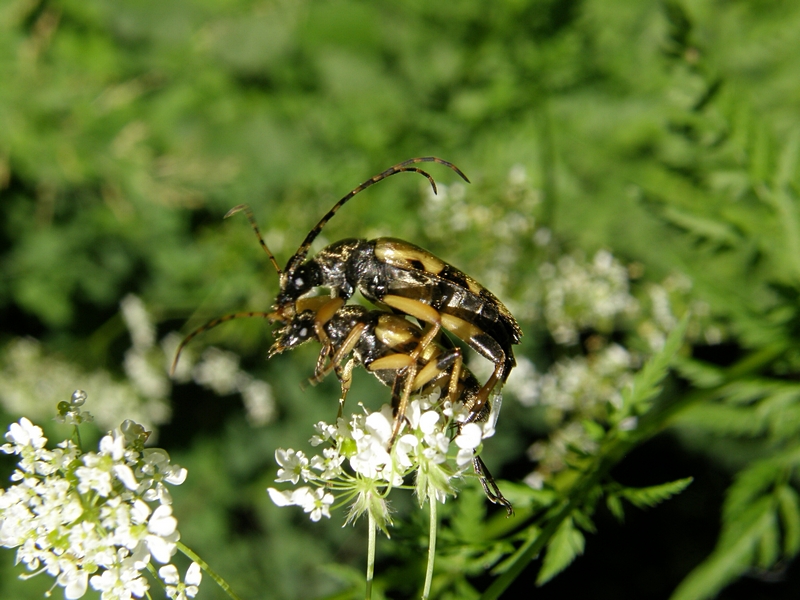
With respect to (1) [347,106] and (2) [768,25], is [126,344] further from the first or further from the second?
(2) [768,25]

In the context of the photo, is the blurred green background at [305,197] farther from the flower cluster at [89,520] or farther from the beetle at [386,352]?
the flower cluster at [89,520]

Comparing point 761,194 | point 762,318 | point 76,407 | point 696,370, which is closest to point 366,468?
point 76,407

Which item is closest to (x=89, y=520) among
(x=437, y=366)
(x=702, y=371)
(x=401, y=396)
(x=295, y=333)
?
(x=295, y=333)

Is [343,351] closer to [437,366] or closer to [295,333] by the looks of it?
[295,333]

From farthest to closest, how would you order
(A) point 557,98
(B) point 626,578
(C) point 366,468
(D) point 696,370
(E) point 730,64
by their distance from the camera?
1. (B) point 626,578
2. (E) point 730,64
3. (A) point 557,98
4. (D) point 696,370
5. (C) point 366,468

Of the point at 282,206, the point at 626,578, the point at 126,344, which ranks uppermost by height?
the point at 282,206

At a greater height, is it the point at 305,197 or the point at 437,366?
the point at 437,366

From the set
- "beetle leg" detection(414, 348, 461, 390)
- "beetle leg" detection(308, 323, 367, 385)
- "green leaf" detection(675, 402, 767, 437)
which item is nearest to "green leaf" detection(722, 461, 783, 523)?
"green leaf" detection(675, 402, 767, 437)
